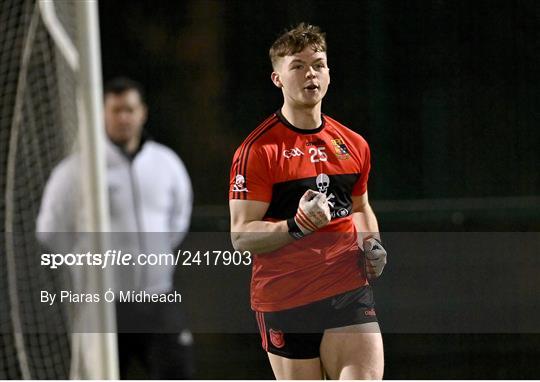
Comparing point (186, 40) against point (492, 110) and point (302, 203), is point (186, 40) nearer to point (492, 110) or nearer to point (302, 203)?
point (492, 110)

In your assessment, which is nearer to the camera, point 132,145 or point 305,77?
point 305,77

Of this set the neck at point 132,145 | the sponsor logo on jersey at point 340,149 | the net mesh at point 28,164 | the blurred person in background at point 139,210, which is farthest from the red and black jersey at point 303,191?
the net mesh at point 28,164

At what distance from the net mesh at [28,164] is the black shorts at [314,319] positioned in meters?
1.13

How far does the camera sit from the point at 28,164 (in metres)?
3.37

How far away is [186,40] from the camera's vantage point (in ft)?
10.3

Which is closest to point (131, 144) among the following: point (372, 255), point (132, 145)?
point (132, 145)

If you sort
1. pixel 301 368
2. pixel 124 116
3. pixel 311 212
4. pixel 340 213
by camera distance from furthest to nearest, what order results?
pixel 124 116, pixel 301 368, pixel 340 213, pixel 311 212

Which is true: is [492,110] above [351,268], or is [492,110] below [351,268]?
above

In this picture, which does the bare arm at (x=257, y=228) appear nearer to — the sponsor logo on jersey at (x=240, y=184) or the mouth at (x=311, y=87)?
the sponsor logo on jersey at (x=240, y=184)

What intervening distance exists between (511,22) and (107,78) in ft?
3.88

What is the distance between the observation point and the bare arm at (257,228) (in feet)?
7.20

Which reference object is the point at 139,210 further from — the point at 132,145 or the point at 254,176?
the point at 254,176

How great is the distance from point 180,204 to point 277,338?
837 mm

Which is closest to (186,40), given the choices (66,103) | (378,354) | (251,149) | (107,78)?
(107,78)
